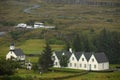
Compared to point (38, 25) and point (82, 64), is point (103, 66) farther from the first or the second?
point (38, 25)

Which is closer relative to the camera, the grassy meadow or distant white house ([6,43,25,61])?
distant white house ([6,43,25,61])

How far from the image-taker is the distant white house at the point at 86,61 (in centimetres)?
6719

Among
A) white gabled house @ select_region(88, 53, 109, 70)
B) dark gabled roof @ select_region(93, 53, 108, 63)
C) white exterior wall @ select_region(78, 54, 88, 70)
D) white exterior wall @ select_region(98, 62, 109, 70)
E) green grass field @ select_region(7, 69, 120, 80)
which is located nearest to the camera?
green grass field @ select_region(7, 69, 120, 80)

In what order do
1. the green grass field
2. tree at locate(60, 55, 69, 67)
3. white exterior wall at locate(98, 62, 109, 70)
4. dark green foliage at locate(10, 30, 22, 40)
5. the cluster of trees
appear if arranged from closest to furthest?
1. the green grass field
2. white exterior wall at locate(98, 62, 109, 70)
3. tree at locate(60, 55, 69, 67)
4. the cluster of trees
5. dark green foliage at locate(10, 30, 22, 40)

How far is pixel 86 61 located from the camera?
6769cm

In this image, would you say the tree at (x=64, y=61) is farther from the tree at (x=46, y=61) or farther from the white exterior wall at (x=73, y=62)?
the tree at (x=46, y=61)

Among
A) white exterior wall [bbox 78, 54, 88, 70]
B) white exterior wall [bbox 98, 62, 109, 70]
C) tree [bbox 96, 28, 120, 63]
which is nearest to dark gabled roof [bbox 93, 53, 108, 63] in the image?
white exterior wall [bbox 98, 62, 109, 70]

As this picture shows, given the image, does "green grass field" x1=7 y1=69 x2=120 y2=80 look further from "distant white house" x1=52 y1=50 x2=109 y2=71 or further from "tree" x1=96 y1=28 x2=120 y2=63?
"tree" x1=96 y1=28 x2=120 y2=63

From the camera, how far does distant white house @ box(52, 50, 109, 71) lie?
6719 cm

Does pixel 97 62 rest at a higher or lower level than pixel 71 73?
higher

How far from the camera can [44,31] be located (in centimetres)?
12181

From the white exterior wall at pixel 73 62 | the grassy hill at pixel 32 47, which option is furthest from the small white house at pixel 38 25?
the white exterior wall at pixel 73 62

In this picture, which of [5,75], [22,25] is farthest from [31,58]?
[22,25]

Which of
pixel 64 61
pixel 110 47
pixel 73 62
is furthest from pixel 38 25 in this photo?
pixel 64 61
